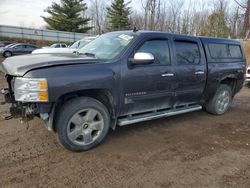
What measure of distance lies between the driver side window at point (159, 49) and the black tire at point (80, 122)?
1.32 metres

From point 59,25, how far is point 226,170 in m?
40.1

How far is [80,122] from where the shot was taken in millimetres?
3637

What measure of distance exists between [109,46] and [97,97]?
1.00 meters

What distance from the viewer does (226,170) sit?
133 inches

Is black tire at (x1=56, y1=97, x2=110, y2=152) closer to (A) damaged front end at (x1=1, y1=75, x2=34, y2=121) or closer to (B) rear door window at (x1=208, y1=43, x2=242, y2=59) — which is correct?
(A) damaged front end at (x1=1, y1=75, x2=34, y2=121)

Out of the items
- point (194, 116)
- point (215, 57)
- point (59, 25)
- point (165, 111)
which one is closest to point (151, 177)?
point (165, 111)

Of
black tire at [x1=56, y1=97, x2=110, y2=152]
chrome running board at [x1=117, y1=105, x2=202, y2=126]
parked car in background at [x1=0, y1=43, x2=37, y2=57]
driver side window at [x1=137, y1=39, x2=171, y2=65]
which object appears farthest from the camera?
parked car in background at [x1=0, y1=43, x2=37, y2=57]

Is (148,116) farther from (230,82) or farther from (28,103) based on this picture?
(230,82)

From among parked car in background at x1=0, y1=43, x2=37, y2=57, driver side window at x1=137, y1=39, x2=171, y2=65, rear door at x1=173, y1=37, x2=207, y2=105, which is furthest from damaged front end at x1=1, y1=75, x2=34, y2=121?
parked car in background at x1=0, y1=43, x2=37, y2=57

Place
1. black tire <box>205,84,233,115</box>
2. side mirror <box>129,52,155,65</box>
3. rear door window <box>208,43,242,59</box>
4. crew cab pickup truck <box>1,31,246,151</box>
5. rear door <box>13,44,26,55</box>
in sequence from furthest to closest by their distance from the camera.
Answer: rear door <box>13,44,26,55</box> → black tire <box>205,84,233,115</box> → rear door window <box>208,43,242,59</box> → side mirror <box>129,52,155,65</box> → crew cab pickup truck <box>1,31,246,151</box>

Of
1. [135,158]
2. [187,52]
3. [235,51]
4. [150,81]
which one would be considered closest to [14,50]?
[235,51]

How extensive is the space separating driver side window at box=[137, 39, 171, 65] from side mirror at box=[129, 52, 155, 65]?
1.10 ft

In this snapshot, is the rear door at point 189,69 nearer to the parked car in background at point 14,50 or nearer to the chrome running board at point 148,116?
the chrome running board at point 148,116

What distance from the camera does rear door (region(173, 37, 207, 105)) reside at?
468 cm
